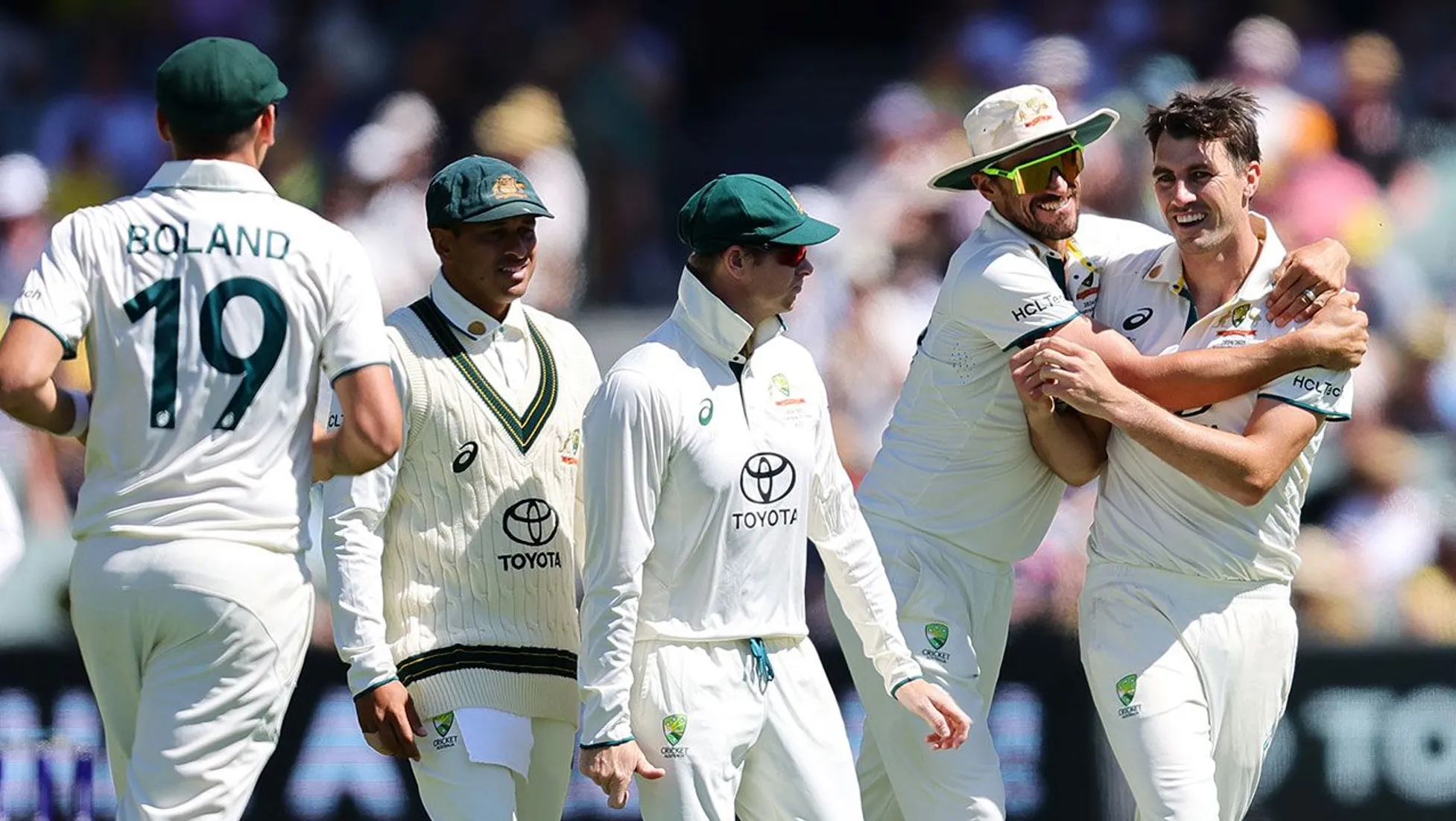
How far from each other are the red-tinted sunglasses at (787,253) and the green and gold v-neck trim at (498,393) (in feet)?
2.15

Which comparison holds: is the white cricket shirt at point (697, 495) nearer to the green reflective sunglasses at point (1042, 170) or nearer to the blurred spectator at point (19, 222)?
the green reflective sunglasses at point (1042, 170)

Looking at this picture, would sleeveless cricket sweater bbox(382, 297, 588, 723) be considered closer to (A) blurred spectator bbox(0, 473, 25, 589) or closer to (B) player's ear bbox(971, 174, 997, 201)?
(A) blurred spectator bbox(0, 473, 25, 589)

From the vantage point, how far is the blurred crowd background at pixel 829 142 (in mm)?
9156

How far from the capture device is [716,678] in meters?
4.47

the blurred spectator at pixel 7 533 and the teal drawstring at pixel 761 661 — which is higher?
the blurred spectator at pixel 7 533

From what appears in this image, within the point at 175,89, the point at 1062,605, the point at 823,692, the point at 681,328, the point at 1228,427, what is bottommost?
the point at 1062,605

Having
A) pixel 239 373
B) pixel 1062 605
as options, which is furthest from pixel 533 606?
pixel 1062 605

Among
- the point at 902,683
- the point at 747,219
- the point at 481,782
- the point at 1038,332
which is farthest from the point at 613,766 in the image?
the point at 1038,332

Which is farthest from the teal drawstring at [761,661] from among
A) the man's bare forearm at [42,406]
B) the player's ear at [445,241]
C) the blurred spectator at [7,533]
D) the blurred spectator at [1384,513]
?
the blurred spectator at [1384,513]

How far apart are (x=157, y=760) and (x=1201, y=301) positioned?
277 cm

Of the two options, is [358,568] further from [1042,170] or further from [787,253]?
[1042,170]

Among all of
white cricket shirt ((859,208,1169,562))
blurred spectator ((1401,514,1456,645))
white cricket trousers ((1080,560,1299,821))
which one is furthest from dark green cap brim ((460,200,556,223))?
blurred spectator ((1401,514,1456,645))

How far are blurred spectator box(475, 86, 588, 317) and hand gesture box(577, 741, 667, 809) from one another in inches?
207

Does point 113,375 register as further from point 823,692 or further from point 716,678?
point 823,692
